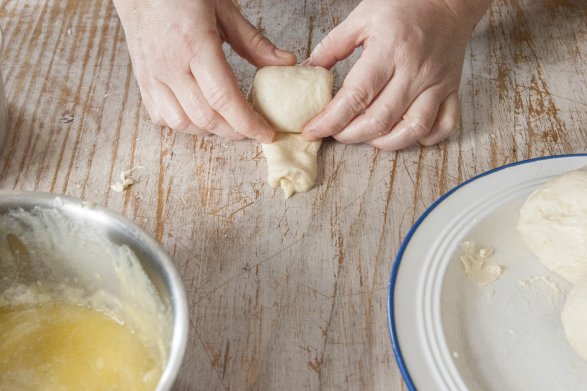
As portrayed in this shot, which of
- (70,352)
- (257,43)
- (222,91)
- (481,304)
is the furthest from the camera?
(257,43)

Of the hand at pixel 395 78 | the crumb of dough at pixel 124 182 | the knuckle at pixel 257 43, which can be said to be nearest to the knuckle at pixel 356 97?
the hand at pixel 395 78

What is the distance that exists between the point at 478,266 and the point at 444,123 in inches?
14.6

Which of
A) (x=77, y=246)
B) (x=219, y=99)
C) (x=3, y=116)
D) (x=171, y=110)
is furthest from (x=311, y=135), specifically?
(x=3, y=116)

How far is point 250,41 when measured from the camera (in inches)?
56.5

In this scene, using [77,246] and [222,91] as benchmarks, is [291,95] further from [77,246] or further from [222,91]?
[77,246]

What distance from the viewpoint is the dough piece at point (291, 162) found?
1.31 m

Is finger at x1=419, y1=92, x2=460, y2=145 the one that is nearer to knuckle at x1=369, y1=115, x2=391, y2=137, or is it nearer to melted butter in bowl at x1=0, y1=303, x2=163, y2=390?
knuckle at x1=369, y1=115, x2=391, y2=137

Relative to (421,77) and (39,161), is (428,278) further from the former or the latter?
(39,161)

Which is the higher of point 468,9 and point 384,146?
point 468,9

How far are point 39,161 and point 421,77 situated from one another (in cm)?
84

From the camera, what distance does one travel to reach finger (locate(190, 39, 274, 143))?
1.31 meters

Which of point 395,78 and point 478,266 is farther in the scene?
point 395,78

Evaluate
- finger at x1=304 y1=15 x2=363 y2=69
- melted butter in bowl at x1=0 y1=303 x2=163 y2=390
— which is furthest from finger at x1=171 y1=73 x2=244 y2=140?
melted butter in bowl at x1=0 y1=303 x2=163 y2=390

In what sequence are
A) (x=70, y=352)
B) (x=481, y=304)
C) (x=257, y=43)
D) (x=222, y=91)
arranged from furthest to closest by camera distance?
(x=257, y=43) → (x=222, y=91) → (x=481, y=304) → (x=70, y=352)
